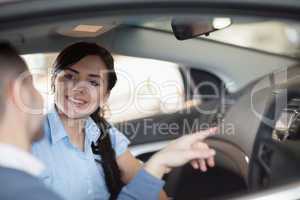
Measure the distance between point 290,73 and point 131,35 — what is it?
538mm

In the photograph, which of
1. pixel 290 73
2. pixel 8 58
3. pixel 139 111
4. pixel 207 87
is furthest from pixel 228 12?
Result: pixel 207 87

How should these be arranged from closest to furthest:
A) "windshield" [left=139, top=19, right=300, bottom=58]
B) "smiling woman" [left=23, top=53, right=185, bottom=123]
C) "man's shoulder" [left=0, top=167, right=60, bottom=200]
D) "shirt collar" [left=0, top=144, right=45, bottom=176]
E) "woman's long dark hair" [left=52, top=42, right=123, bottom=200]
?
1. "man's shoulder" [left=0, top=167, right=60, bottom=200]
2. "shirt collar" [left=0, top=144, right=45, bottom=176]
3. "windshield" [left=139, top=19, right=300, bottom=58]
4. "woman's long dark hair" [left=52, top=42, right=123, bottom=200]
5. "smiling woman" [left=23, top=53, right=185, bottom=123]

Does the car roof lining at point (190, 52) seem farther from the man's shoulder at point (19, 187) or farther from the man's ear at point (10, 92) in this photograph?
the man's shoulder at point (19, 187)

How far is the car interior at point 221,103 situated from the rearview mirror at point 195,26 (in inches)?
1.5

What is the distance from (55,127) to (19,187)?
578 mm

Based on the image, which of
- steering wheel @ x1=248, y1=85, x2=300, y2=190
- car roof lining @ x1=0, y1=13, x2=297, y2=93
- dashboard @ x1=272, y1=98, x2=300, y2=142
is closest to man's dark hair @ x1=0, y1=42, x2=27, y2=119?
car roof lining @ x1=0, y1=13, x2=297, y2=93

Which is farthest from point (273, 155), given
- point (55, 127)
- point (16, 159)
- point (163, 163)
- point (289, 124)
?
point (16, 159)

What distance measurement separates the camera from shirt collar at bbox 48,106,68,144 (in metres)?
1.84

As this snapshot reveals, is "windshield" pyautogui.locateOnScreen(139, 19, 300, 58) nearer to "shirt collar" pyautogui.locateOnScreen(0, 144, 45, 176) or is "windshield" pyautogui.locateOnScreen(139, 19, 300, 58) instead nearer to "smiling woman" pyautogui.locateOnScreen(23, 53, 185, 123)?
"smiling woman" pyautogui.locateOnScreen(23, 53, 185, 123)

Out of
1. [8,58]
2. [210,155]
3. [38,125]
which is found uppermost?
[8,58]

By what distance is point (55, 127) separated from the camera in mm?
1856

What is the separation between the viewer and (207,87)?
2.42 m

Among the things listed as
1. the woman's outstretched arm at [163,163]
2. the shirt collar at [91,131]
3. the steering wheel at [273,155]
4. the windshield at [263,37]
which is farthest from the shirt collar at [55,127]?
the steering wheel at [273,155]

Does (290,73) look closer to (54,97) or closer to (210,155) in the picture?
(210,155)
